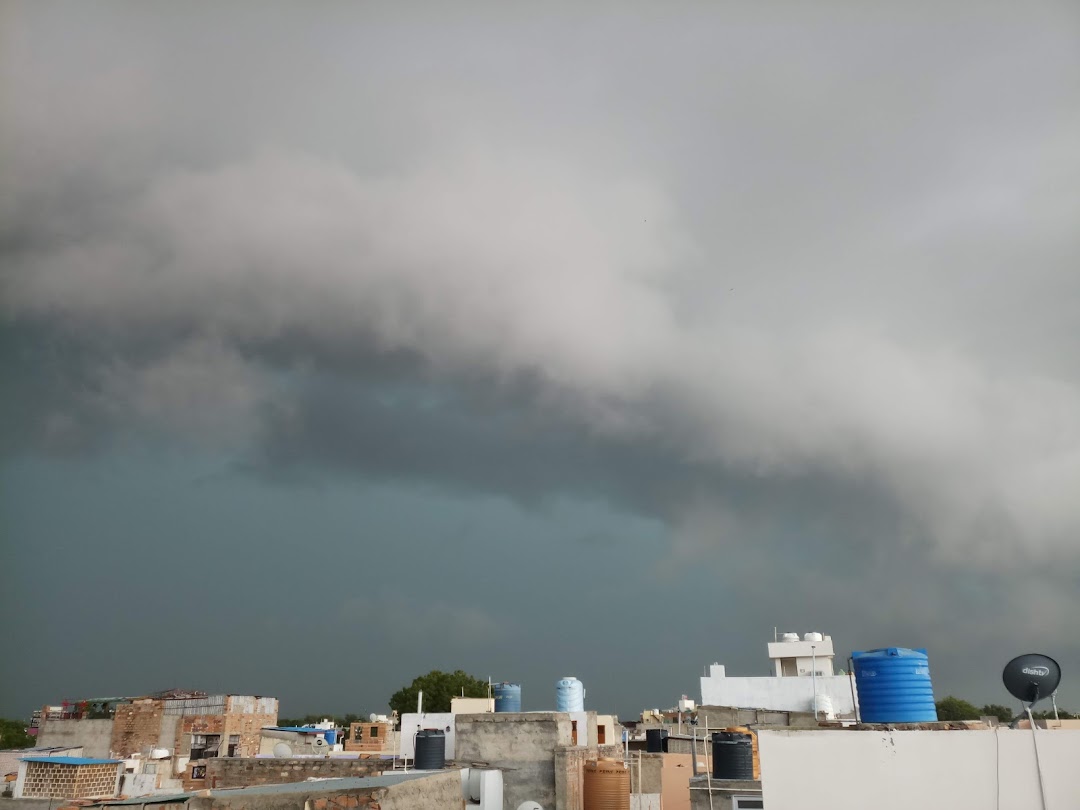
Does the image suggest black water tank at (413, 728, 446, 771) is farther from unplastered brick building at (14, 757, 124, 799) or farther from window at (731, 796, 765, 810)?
unplastered brick building at (14, 757, 124, 799)

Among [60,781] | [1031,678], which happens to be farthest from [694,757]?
[60,781]

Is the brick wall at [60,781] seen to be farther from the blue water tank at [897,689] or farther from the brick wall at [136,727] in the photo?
the blue water tank at [897,689]

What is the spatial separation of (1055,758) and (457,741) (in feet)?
79.0

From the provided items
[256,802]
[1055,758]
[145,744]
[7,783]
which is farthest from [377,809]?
[145,744]

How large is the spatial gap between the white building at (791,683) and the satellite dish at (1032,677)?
56.6 m

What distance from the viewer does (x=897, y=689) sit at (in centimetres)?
1617

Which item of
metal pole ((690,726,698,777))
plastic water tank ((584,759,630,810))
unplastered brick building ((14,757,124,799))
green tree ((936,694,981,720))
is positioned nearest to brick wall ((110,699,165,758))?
unplastered brick building ((14,757,124,799))

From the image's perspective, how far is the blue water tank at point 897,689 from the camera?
1608 centimetres

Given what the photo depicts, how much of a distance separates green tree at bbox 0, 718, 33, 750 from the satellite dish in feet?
346

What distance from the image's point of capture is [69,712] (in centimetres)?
7081

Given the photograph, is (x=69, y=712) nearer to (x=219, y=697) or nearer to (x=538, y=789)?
(x=219, y=697)

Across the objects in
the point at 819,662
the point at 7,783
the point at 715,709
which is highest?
the point at 819,662

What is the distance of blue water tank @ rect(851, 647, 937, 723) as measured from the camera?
16.1m

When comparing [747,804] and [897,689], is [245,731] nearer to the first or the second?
[747,804]
